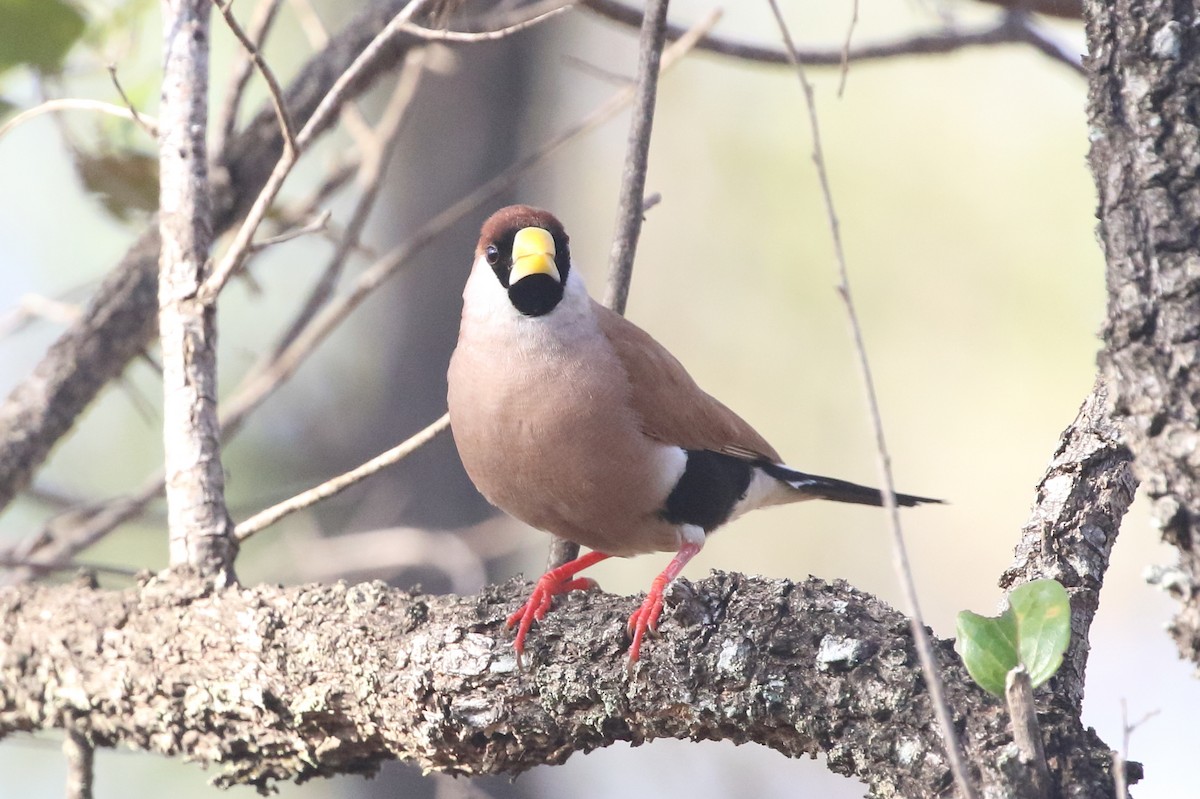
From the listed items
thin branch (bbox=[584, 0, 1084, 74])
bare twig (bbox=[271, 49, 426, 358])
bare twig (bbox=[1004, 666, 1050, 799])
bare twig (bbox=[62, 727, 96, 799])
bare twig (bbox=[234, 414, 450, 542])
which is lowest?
bare twig (bbox=[1004, 666, 1050, 799])

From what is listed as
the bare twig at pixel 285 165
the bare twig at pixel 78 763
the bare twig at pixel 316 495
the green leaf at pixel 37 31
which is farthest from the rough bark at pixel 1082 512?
the green leaf at pixel 37 31

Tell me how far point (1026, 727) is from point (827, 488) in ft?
5.96

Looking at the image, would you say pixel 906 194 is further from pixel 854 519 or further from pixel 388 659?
pixel 388 659

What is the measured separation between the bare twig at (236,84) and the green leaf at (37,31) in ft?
1.36

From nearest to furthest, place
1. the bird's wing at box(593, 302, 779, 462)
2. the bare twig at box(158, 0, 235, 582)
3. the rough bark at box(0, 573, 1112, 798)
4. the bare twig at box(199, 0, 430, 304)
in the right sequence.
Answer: the rough bark at box(0, 573, 1112, 798)
the bare twig at box(199, 0, 430, 304)
the bare twig at box(158, 0, 235, 582)
the bird's wing at box(593, 302, 779, 462)

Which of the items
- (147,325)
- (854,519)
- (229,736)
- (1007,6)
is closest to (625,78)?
(1007,6)

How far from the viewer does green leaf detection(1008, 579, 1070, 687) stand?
5.17 ft

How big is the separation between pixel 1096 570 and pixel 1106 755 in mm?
473

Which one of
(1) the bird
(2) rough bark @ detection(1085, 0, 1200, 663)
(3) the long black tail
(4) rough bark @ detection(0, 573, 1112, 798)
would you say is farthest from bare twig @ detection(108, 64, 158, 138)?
(2) rough bark @ detection(1085, 0, 1200, 663)

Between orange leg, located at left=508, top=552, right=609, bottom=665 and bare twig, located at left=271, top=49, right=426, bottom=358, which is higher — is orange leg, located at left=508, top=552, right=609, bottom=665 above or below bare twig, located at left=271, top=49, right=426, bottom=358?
below

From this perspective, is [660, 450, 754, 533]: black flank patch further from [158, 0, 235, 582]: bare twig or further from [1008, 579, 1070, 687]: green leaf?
[1008, 579, 1070, 687]: green leaf

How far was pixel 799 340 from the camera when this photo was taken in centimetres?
805

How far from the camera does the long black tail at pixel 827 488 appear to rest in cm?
327

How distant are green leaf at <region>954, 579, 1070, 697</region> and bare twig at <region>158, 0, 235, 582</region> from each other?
172 centimetres
